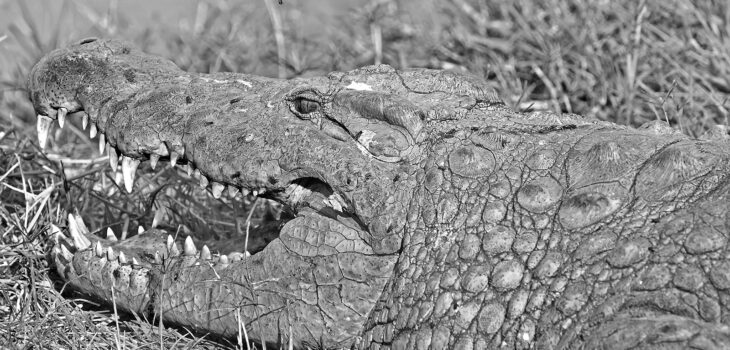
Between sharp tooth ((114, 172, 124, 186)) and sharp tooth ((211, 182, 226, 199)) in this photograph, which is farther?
sharp tooth ((114, 172, 124, 186))

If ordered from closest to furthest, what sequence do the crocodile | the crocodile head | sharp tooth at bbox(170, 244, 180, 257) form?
the crocodile → the crocodile head → sharp tooth at bbox(170, 244, 180, 257)

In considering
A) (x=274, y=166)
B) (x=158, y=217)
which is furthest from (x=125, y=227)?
(x=274, y=166)

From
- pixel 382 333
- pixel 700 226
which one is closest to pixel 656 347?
pixel 700 226

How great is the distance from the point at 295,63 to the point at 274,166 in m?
3.20

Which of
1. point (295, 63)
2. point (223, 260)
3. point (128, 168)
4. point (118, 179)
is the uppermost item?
point (128, 168)

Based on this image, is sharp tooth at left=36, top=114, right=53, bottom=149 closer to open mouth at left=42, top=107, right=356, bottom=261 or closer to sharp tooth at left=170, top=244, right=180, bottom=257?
open mouth at left=42, top=107, right=356, bottom=261

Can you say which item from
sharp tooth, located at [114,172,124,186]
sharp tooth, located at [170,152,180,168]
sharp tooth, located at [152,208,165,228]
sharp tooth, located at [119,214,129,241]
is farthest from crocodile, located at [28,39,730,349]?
sharp tooth, located at [114,172,124,186]

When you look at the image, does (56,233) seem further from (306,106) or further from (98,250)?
(306,106)

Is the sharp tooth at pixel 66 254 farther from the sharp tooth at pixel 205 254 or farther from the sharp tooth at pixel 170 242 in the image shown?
the sharp tooth at pixel 205 254

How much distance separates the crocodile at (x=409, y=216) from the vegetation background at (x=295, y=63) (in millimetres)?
263

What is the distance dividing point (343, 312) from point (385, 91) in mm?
902

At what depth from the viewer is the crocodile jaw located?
352 centimetres

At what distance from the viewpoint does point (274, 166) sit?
3.71 m

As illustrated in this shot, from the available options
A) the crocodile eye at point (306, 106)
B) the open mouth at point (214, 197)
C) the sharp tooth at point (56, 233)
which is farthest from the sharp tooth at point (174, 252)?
the crocodile eye at point (306, 106)
